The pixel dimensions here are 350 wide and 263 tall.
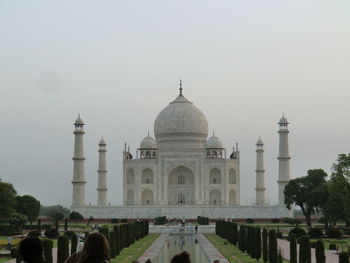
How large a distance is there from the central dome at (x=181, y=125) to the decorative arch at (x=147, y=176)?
286 cm

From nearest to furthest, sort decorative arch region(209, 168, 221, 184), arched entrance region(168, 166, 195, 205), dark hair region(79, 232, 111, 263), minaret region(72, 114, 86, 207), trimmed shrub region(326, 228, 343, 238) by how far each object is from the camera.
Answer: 1. dark hair region(79, 232, 111, 263)
2. trimmed shrub region(326, 228, 343, 238)
3. minaret region(72, 114, 86, 207)
4. arched entrance region(168, 166, 195, 205)
5. decorative arch region(209, 168, 221, 184)

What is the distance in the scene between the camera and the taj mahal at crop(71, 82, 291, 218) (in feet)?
153

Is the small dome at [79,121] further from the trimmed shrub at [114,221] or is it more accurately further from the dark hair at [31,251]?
the dark hair at [31,251]

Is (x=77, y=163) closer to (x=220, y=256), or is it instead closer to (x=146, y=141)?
(x=146, y=141)

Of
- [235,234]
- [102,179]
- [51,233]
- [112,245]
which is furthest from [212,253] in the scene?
[102,179]

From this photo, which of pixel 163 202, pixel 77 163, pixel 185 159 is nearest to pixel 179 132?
pixel 185 159

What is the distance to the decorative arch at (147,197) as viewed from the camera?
5072 cm

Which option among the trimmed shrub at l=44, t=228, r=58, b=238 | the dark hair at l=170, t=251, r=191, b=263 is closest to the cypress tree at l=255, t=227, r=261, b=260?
the trimmed shrub at l=44, t=228, r=58, b=238

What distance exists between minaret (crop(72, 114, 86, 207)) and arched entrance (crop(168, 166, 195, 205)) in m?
7.31

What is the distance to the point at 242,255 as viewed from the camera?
21078mm

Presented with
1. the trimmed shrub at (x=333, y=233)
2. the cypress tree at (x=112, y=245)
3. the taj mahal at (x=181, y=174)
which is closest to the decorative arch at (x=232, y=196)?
the taj mahal at (x=181, y=174)

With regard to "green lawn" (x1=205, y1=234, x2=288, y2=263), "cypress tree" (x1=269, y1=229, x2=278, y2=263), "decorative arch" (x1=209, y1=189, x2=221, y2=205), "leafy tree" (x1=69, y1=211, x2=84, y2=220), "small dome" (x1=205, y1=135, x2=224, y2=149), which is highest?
"small dome" (x1=205, y1=135, x2=224, y2=149)

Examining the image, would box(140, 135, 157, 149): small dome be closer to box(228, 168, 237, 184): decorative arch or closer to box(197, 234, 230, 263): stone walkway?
box(228, 168, 237, 184): decorative arch

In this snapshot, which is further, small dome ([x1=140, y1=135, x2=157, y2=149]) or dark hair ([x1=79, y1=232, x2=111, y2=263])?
small dome ([x1=140, y1=135, x2=157, y2=149])
